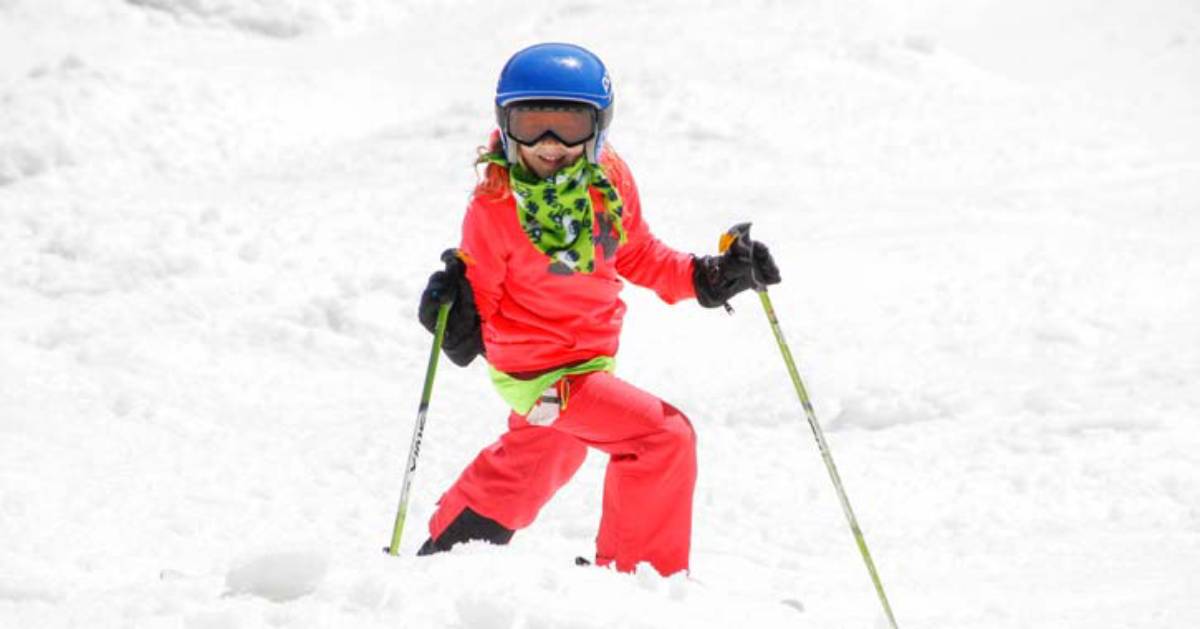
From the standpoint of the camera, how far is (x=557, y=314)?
13.0 feet

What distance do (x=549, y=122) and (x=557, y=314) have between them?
594 millimetres

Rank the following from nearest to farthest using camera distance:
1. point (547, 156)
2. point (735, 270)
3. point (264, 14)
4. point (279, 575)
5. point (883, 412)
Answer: point (279, 575)
point (547, 156)
point (735, 270)
point (883, 412)
point (264, 14)

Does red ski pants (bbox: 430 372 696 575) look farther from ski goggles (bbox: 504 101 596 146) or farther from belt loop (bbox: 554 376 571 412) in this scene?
ski goggles (bbox: 504 101 596 146)

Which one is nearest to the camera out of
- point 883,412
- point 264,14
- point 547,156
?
point 547,156

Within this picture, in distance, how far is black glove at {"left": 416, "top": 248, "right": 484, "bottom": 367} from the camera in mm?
3736

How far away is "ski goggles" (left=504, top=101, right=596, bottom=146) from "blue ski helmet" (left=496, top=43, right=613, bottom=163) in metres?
0.02

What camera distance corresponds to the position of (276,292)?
23.8 ft

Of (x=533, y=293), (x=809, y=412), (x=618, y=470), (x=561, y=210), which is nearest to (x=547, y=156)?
(x=561, y=210)

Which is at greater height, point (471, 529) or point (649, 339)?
point (471, 529)

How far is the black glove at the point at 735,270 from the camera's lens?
12.8 ft

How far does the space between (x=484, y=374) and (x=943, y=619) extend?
3.44 metres

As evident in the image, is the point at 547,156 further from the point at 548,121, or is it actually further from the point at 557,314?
the point at 557,314

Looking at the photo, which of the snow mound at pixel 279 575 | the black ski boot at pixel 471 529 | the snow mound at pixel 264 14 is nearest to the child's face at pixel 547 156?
the black ski boot at pixel 471 529

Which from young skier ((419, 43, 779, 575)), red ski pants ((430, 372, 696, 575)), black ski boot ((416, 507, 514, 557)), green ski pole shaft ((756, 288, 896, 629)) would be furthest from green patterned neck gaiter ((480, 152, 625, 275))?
black ski boot ((416, 507, 514, 557))
